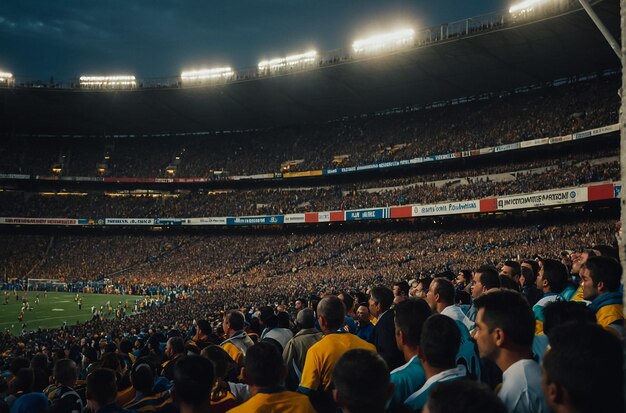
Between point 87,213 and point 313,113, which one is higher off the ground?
point 313,113

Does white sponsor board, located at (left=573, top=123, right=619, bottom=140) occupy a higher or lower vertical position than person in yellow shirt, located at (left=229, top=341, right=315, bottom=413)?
higher

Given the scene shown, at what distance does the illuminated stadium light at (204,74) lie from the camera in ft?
176

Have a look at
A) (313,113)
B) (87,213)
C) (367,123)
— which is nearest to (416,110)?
(367,123)

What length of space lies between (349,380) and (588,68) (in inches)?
1757

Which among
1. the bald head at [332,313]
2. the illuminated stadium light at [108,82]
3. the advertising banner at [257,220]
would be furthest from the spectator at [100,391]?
the illuminated stadium light at [108,82]

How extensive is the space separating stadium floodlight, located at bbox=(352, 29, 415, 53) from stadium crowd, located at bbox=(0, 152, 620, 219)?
11.8 meters

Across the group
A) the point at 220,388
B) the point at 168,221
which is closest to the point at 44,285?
the point at 168,221

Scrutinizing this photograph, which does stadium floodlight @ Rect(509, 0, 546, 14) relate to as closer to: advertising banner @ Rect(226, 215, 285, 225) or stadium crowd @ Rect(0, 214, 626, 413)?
advertising banner @ Rect(226, 215, 285, 225)

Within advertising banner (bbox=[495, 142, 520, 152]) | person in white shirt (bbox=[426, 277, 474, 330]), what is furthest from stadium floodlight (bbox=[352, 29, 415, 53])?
person in white shirt (bbox=[426, 277, 474, 330])

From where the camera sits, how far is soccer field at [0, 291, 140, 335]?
99.7ft

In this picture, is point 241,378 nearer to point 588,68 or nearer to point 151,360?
point 151,360

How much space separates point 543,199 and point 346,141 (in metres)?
25.4

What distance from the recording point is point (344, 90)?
161ft

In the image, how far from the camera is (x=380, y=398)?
262 cm
